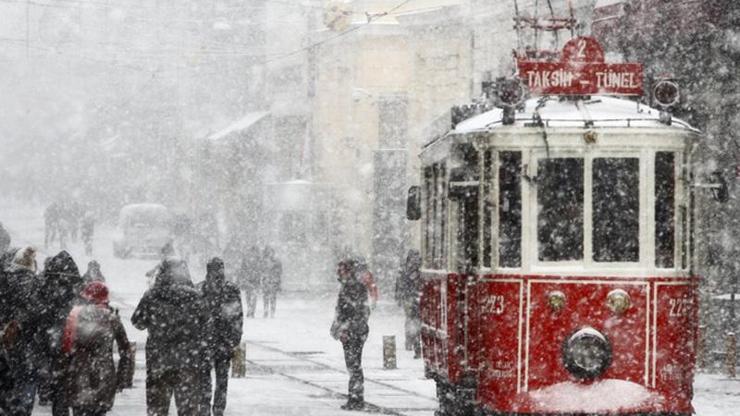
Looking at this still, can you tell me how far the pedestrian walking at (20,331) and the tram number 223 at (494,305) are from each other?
424 centimetres

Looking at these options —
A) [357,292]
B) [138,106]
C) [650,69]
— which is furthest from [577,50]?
[138,106]

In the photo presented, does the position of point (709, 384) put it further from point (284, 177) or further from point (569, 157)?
point (284, 177)

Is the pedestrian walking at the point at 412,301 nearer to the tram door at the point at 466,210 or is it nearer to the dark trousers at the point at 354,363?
the dark trousers at the point at 354,363

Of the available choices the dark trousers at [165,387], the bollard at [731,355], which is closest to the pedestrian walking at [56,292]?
the dark trousers at [165,387]

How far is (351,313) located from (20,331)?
5.21 metres

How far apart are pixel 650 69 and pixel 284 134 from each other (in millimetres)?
27882

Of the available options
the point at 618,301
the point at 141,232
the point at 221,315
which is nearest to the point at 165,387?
the point at 221,315

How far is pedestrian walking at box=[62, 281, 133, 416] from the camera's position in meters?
12.3

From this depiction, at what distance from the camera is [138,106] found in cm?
7831

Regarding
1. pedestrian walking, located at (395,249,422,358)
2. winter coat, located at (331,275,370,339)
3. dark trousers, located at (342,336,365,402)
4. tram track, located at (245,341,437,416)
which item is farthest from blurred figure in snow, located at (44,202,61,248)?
dark trousers, located at (342,336,365,402)

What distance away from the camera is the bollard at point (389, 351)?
79.9 feet

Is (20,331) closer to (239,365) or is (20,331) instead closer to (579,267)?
(579,267)

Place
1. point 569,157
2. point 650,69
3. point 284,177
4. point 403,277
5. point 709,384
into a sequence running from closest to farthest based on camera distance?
point 569,157, point 709,384, point 650,69, point 403,277, point 284,177

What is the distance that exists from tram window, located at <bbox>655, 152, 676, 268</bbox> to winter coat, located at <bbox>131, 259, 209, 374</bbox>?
3832mm
